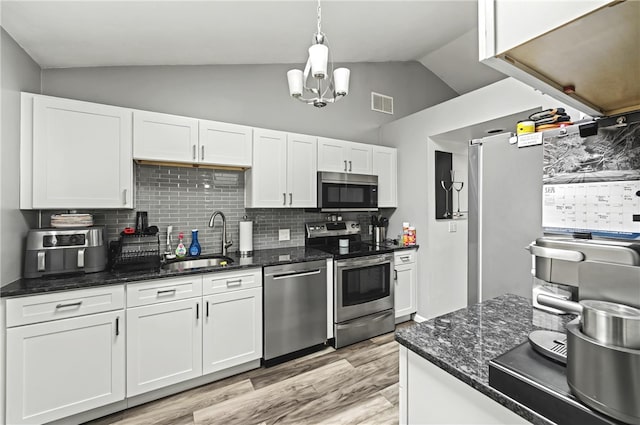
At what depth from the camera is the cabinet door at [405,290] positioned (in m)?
3.47

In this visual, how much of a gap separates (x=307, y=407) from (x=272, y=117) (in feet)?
Result: 9.50

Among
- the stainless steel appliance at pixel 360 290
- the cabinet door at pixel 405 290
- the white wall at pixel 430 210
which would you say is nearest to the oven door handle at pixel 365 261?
the stainless steel appliance at pixel 360 290

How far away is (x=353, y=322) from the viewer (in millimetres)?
3047

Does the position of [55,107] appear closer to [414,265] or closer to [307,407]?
[307,407]

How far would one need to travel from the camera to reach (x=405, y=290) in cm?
354

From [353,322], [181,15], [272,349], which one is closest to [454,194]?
[353,322]

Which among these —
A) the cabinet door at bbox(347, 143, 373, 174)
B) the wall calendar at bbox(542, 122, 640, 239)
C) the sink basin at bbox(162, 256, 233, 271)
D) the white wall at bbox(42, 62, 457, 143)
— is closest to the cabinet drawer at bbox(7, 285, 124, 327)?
the sink basin at bbox(162, 256, 233, 271)

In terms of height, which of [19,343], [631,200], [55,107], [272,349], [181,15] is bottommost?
[272,349]

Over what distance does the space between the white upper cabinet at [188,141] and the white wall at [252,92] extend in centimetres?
44

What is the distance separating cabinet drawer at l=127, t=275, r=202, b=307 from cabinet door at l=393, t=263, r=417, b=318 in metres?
2.23

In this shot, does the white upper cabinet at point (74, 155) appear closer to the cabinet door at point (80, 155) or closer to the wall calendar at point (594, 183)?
the cabinet door at point (80, 155)

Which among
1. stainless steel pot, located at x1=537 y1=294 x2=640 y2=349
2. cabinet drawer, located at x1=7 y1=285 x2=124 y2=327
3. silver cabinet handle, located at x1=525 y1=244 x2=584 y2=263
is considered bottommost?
cabinet drawer, located at x1=7 y1=285 x2=124 y2=327

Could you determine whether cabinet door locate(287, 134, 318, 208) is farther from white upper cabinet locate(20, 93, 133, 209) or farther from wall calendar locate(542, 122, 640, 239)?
wall calendar locate(542, 122, 640, 239)

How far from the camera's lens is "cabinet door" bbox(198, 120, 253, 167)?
2.64 meters
